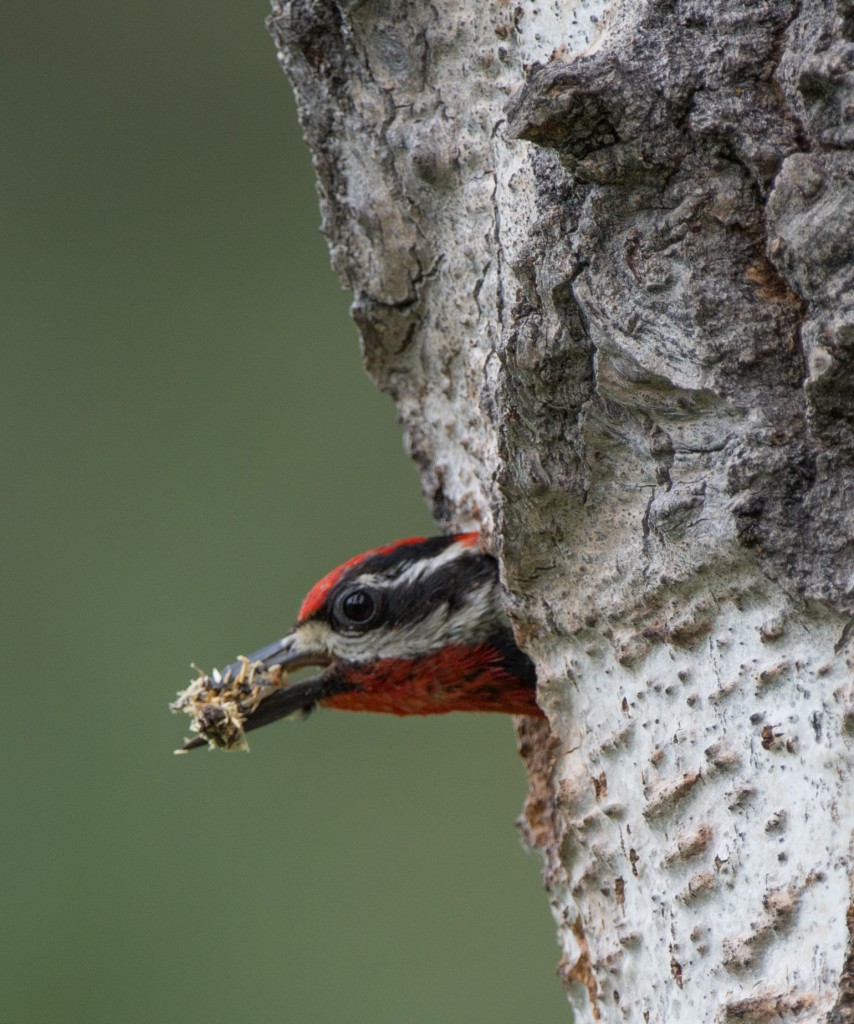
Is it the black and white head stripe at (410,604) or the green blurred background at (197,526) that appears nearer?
the black and white head stripe at (410,604)

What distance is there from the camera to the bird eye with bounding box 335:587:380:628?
233 centimetres

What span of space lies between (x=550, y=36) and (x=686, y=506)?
2.03 ft

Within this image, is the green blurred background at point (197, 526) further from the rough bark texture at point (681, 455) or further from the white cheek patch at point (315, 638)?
the rough bark texture at point (681, 455)

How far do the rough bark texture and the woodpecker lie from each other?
1.03ft

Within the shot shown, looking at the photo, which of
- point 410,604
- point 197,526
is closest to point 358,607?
point 410,604

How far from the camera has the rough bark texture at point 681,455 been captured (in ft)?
4.47

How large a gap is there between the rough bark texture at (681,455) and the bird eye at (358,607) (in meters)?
0.46

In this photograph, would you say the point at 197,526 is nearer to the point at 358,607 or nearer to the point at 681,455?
the point at 358,607

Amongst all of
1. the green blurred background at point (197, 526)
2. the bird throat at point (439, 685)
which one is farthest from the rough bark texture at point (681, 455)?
the green blurred background at point (197, 526)

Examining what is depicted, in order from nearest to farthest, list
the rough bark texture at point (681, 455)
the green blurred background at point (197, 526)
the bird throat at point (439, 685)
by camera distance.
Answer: the rough bark texture at point (681, 455), the bird throat at point (439, 685), the green blurred background at point (197, 526)

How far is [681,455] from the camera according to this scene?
1.53 meters

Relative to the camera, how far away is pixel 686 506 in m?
1.53

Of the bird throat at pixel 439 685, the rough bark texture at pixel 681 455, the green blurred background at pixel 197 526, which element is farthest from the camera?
the green blurred background at pixel 197 526

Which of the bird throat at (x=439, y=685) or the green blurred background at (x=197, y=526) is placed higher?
the green blurred background at (x=197, y=526)
